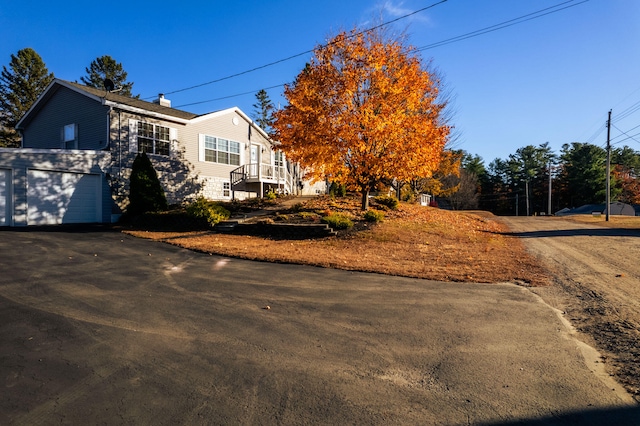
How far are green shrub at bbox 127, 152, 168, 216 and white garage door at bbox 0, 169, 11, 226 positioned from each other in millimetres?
4372

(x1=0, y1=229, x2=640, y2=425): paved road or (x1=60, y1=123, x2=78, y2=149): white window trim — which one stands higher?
(x1=60, y1=123, x2=78, y2=149): white window trim

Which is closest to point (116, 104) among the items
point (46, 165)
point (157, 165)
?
point (157, 165)

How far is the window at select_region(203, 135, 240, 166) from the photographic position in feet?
69.4

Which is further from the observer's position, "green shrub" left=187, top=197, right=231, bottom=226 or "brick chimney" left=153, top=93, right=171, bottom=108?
"brick chimney" left=153, top=93, right=171, bottom=108

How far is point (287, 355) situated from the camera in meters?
3.59

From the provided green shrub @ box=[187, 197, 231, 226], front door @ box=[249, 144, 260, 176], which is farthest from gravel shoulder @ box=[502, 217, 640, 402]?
front door @ box=[249, 144, 260, 176]

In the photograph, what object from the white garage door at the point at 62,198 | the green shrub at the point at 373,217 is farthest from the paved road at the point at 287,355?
the white garage door at the point at 62,198

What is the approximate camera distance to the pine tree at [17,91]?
3541 cm

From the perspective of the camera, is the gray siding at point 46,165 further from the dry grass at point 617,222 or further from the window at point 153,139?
the dry grass at point 617,222

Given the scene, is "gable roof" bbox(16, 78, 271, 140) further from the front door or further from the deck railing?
the deck railing

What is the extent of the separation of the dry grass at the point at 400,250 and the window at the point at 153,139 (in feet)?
22.1

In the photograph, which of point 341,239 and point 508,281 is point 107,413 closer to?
point 508,281

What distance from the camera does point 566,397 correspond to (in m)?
2.88

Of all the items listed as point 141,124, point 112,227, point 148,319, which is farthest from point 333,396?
point 141,124
